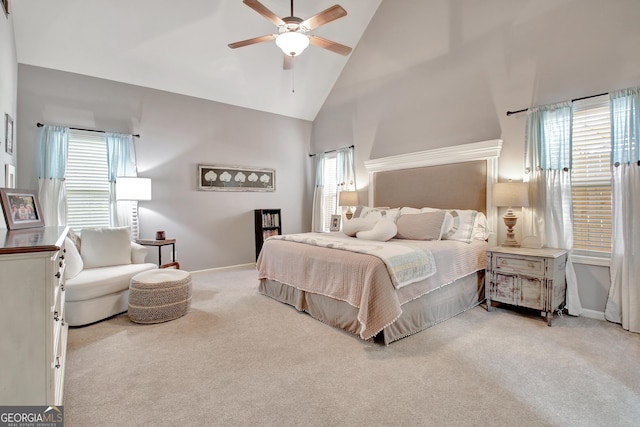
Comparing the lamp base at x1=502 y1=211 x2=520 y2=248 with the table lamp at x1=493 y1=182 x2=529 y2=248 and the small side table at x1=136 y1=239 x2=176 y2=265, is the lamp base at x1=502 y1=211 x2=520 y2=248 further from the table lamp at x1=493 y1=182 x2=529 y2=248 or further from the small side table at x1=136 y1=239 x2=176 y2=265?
the small side table at x1=136 y1=239 x2=176 y2=265

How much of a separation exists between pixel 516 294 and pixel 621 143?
1651 millimetres

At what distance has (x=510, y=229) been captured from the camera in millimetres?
3467

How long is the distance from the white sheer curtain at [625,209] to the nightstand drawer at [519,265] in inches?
25.9

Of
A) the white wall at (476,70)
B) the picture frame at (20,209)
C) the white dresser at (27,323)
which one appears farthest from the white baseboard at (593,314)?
the picture frame at (20,209)

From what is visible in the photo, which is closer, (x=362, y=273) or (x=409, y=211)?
(x=362, y=273)

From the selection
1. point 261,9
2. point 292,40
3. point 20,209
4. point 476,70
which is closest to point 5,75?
point 20,209

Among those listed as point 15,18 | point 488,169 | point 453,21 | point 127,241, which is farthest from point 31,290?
point 453,21

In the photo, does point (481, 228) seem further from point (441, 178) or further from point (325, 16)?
point (325, 16)

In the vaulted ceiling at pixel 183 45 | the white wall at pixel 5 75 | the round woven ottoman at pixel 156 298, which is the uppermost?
the vaulted ceiling at pixel 183 45

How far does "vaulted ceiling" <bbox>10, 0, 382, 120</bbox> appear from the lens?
3650mm

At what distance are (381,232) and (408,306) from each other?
98 cm

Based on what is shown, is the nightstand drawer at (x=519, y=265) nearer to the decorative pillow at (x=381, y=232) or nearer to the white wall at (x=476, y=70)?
the white wall at (x=476, y=70)

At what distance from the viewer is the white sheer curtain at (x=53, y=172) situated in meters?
3.88

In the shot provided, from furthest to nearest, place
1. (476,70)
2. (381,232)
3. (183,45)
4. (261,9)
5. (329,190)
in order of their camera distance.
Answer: (329,190)
(183,45)
(476,70)
(381,232)
(261,9)
